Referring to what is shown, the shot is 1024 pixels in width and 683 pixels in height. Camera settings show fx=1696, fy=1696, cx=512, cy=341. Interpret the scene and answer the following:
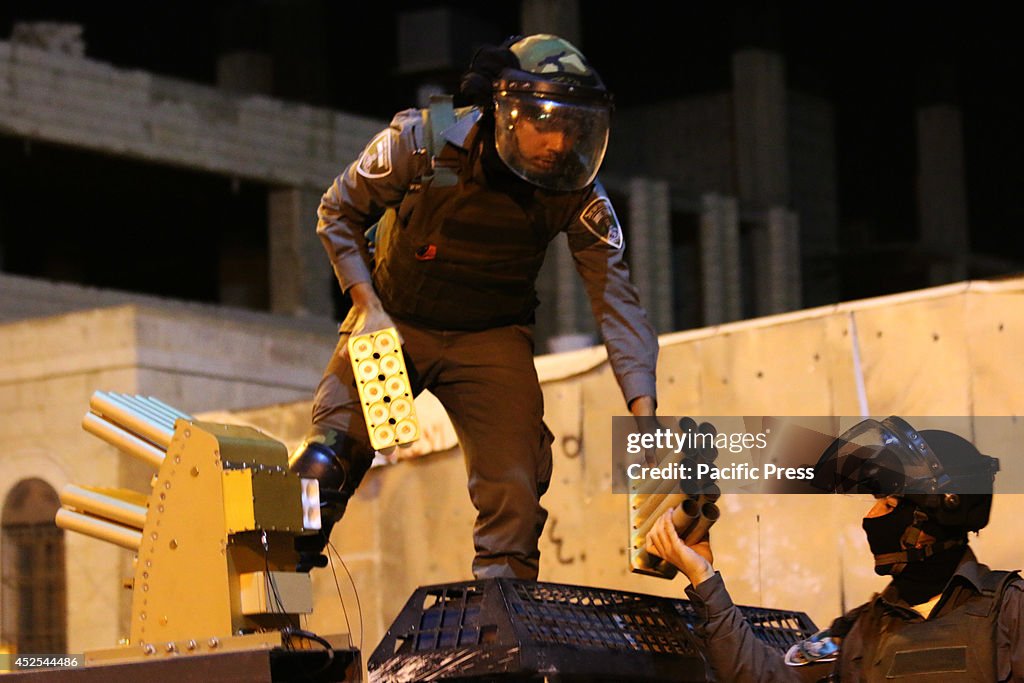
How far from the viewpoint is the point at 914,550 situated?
4.21 metres

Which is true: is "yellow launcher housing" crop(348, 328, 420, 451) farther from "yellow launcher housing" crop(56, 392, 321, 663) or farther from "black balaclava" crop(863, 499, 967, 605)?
"black balaclava" crop(863, 499, 967, 605)

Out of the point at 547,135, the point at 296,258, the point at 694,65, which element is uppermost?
the point at 694,65

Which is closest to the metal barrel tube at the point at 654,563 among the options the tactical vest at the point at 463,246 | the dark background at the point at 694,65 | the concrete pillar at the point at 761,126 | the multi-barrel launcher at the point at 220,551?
the multi-barrel launcher at the point at 220,551

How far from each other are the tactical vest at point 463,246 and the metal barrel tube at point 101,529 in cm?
118

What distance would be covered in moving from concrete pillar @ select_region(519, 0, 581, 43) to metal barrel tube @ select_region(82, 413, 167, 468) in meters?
20.3

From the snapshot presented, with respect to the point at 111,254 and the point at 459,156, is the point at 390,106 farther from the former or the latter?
the point at 459,156

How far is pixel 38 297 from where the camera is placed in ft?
67.3

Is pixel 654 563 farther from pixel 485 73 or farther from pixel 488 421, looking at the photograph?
pixel 485 73

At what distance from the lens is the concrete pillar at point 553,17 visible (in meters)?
24.8

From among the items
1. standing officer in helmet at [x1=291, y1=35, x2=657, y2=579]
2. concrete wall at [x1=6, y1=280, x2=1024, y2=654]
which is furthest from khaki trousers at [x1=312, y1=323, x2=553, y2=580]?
concrete wall at [x1=6, y1=280, x2=1024, y2=654]

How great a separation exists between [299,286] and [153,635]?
1874cm

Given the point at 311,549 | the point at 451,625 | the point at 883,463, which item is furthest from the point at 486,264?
the point at 883,463

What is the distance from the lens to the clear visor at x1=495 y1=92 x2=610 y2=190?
16.1ft

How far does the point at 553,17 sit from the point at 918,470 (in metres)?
21.3
